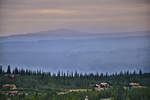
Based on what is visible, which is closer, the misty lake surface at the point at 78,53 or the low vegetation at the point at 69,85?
the low vegetation at the point at 69,85

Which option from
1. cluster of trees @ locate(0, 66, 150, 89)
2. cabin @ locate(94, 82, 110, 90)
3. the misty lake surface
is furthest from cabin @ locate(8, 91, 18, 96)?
cabin @ locate(94, 82, 110, 90)

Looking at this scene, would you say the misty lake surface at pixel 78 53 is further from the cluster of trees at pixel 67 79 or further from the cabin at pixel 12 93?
the cabin at pixel 12 93

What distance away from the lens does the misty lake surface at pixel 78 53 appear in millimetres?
8961

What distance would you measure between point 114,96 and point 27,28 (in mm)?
2400

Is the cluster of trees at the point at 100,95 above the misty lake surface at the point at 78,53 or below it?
below

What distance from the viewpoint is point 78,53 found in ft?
29.7

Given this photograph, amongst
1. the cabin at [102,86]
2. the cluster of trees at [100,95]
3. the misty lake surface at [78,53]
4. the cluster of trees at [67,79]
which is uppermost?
the misty lake surface at [78,53]

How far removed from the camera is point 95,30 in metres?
9.04

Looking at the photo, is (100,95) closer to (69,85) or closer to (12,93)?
(69,85)

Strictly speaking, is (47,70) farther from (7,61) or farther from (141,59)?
(141,59)

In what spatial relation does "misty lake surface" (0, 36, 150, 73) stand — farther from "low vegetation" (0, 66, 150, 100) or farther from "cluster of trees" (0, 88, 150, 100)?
"cluster of trees" (0, 88, 150, 100)

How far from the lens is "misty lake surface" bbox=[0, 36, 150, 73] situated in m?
8.96

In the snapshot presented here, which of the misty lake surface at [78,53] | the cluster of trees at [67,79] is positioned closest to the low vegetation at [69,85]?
the cluster of trees at [67,79]

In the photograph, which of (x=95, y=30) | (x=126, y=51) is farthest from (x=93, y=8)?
(x=126, y=51)
